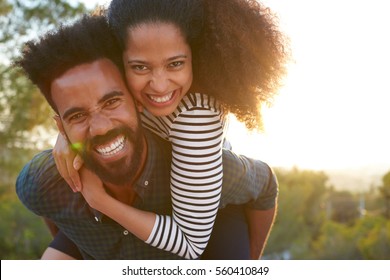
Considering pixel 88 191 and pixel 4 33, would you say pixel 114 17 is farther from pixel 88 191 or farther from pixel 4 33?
pixel 4 33

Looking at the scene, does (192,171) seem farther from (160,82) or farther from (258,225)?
(258,225)

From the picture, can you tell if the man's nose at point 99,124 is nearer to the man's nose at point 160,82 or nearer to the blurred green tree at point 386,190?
the man's nose at point 160,82

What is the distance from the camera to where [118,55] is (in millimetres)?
1873

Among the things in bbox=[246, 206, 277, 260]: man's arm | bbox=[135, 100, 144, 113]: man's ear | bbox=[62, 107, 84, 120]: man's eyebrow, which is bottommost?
bbox=[246, 206, 277, 260]: man's arm

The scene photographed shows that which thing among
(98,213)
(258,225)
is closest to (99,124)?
(98,213)

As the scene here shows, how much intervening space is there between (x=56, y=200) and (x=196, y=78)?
735mm

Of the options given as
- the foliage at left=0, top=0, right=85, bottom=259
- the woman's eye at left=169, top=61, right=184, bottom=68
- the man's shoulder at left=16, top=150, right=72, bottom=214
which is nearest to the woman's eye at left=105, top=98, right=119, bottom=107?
the woman's eye at left=169, top=61, right=184, bottom=68

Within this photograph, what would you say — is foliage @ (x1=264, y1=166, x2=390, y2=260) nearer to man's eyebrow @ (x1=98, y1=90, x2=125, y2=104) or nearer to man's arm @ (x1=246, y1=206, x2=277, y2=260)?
man's arm @ (x1=246, y1=206, x2=277, y2=260)

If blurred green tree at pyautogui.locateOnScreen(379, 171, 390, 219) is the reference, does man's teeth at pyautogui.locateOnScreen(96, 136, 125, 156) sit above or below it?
above

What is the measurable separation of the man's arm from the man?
0.53 feet

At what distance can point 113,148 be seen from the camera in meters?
1.84

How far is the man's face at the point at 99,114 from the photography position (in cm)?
180

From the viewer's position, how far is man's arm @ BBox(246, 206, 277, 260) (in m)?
2.36

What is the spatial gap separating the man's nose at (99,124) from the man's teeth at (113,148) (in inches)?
2.2
